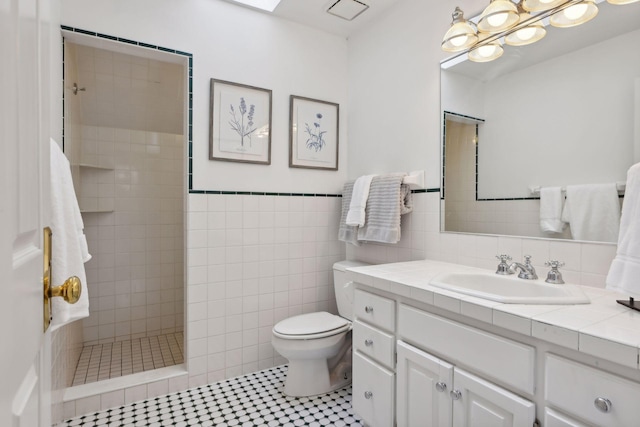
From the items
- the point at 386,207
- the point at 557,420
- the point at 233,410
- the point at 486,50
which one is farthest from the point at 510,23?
the point at 233,410

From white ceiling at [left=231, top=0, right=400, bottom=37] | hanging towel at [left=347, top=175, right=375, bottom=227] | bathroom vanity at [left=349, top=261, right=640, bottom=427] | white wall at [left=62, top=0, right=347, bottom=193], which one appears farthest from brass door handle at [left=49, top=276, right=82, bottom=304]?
white ceiling at [left=231, top=0, right=400, bottom=37]

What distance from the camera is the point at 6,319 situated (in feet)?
1.31

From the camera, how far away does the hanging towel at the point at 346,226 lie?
7.57 ft

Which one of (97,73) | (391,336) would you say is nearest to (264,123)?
(97,73)

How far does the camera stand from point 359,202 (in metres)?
2.21

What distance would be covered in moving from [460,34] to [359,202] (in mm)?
1062

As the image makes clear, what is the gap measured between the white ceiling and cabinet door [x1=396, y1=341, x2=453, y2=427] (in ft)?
6.77

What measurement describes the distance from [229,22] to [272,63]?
1.17ft

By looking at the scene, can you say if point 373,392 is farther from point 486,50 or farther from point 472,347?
point 486,50

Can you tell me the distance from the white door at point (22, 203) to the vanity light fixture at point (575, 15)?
1741 millimetres

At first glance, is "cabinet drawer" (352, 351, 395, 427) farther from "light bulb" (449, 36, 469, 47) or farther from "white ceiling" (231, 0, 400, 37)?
"white ceiling" (231, 0, 400, 37)

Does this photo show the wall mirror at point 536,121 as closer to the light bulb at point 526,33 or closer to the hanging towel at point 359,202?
the light bulb at point 526,33

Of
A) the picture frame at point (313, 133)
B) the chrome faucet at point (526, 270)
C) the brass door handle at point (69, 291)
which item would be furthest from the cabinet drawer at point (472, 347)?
the picture frame at point (313, 133)

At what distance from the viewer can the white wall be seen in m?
1.94
